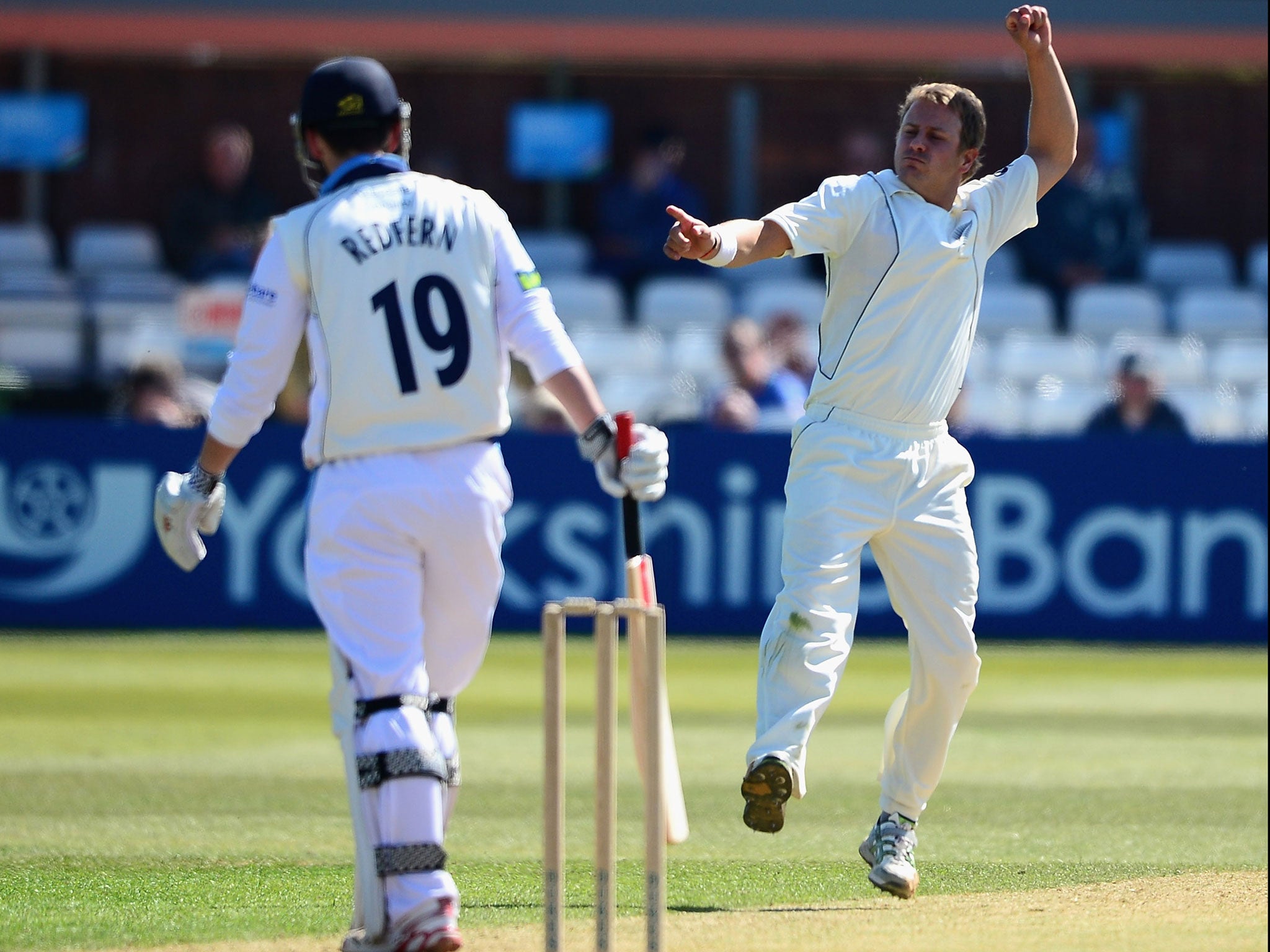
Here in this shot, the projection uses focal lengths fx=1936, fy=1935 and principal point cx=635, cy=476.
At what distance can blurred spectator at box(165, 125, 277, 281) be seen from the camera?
15945 millimetres

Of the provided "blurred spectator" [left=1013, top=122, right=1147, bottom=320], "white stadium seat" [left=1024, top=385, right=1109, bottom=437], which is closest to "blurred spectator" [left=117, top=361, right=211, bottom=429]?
"white stadium seat" [left=1024, top=385, right=1109, bottom=437]

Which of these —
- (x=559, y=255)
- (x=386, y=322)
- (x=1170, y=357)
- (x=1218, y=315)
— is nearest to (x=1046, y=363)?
(x=1170, y=357)

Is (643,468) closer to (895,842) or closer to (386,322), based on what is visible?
(386,322)

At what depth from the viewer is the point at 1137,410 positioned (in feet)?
39.9

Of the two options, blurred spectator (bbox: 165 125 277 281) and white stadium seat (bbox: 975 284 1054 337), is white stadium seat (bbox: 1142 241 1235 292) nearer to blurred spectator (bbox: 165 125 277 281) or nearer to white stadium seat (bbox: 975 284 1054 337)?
white stadium seat (bbox: 975 284 1054 337)

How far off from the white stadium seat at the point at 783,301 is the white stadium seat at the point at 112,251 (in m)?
5.41

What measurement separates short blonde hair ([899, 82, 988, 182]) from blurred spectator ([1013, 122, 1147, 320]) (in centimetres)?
1072

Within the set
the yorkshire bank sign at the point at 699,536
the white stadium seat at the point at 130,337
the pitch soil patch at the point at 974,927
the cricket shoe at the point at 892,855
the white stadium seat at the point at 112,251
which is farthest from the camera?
the white stadium seat at the point at 112,251

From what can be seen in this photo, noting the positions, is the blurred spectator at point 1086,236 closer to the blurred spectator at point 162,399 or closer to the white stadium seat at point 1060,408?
the white stadium seat at point 1060,408

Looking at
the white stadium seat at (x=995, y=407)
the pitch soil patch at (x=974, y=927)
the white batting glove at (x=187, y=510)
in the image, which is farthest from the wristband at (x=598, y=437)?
the white stadium seat at (x=995, y=407)

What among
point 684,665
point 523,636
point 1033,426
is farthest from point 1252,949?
point 1033,426

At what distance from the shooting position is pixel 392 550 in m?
4.17

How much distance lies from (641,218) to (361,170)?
1222cm

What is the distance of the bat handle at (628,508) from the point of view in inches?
169
